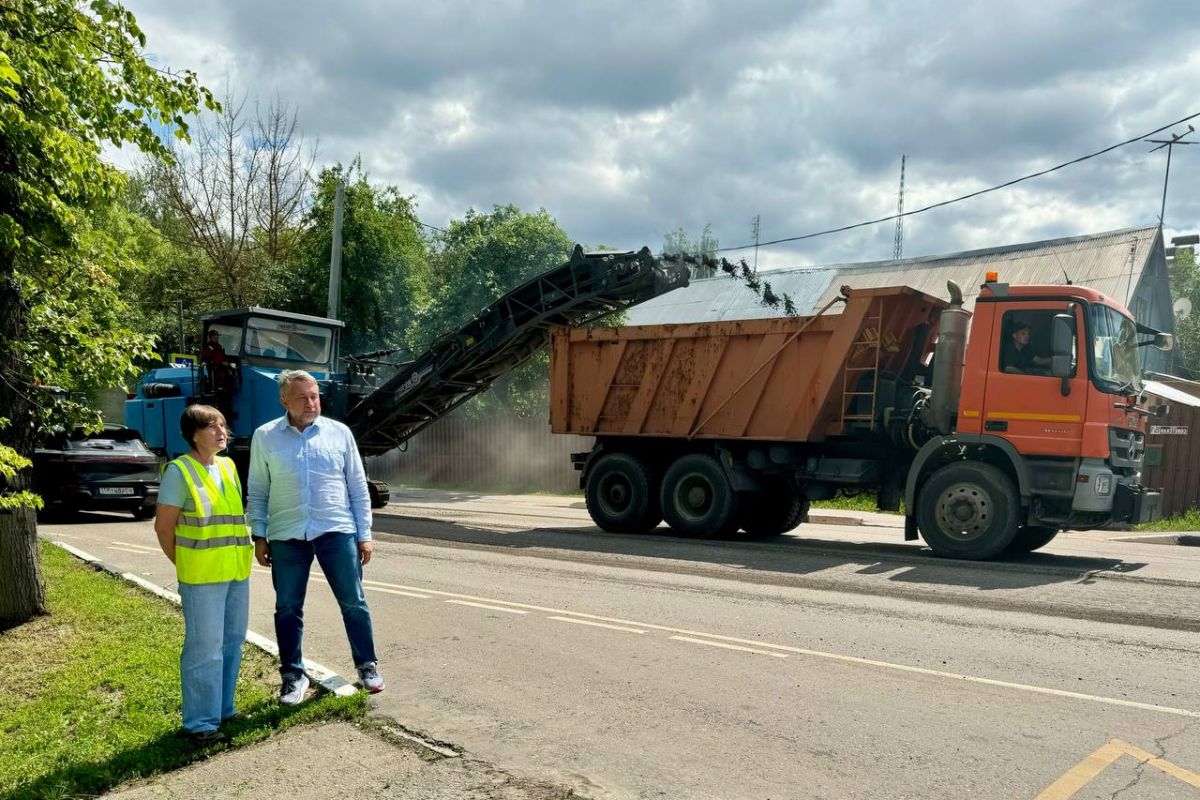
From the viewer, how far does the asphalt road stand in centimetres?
427

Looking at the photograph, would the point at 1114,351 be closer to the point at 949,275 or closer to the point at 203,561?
the point at 203,561

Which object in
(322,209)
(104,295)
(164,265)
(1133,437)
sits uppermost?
(322,209)

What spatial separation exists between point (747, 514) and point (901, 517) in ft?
21.0

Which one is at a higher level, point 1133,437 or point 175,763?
point 1133,437

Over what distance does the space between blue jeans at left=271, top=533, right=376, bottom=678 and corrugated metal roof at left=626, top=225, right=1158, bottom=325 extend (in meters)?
22.1

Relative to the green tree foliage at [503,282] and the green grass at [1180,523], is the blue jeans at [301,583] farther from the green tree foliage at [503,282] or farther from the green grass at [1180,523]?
the green tree foliage at [503,282]

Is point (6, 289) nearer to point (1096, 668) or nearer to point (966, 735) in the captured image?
point (966, 735)

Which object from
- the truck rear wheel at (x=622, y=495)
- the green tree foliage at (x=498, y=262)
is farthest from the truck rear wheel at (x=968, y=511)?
the green tree foliage at (x=498, y=262)

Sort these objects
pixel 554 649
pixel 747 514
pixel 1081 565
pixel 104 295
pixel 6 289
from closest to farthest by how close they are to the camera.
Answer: pixel 554 649, pixel 6 289, pixel 104 295, pixel 1081 565, pixel 747 514

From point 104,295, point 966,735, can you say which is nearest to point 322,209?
point 104,295

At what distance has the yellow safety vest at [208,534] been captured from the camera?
4605 millimetres

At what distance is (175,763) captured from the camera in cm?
440

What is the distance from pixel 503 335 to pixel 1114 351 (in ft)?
27.6

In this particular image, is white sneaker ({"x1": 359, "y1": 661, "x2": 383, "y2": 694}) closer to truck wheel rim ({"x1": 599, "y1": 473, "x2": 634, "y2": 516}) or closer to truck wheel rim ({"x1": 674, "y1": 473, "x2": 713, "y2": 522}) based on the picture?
truck wheel rim ({"x1": 674, "y1": 473, "x2": 713, "y2": 522})
